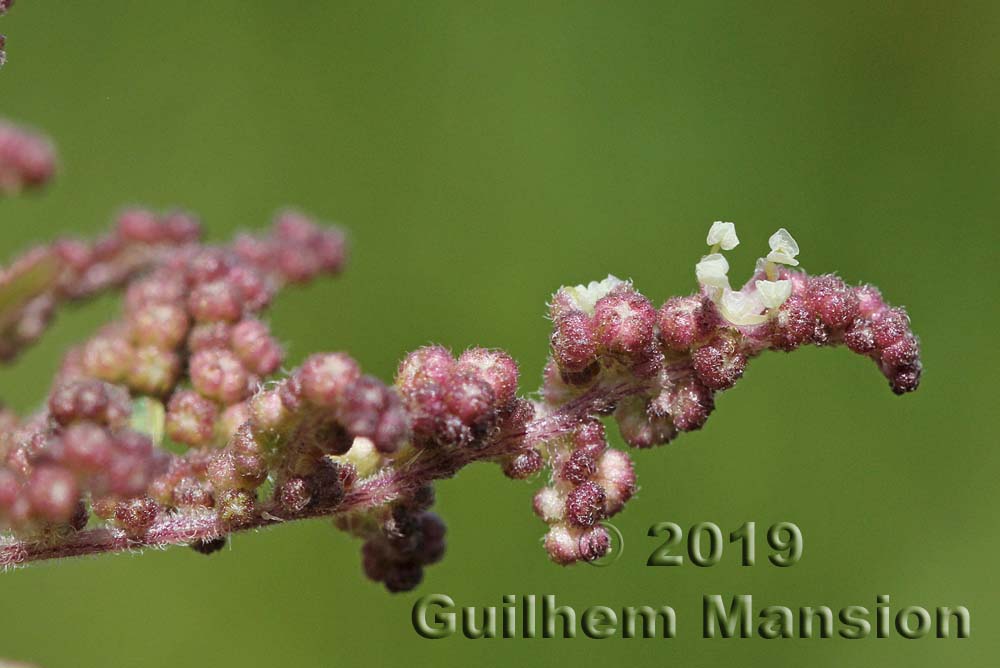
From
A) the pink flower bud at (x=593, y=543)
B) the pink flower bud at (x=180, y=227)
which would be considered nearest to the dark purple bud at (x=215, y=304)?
the pink flower bud at (x=180, y=227)

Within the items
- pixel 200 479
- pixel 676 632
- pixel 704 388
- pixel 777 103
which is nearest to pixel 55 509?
pixel 200 479

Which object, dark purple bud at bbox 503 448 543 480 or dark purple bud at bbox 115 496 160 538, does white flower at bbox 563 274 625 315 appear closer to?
dark purple bud at bbox 503 448 543 480

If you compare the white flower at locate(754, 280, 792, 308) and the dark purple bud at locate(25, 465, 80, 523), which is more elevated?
the white flower at locate(754, 280, 792, 308)

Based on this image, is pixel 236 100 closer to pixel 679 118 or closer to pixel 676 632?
pixel 679 118

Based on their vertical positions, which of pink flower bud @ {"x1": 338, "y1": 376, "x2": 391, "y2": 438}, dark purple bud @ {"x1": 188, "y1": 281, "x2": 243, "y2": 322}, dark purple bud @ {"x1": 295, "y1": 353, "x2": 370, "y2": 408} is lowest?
pink flower bud @ {"x1": 338, "y1": 376, "x2": 391, "y2": 438}

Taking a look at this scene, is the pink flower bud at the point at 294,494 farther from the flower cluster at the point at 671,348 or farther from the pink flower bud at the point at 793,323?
the pink flower bud at the point at 793,323

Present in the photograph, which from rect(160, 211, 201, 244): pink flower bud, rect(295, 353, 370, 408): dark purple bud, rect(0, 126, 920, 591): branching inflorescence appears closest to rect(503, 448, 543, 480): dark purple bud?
rect(0, 126, 920, 591): branching inflorescence

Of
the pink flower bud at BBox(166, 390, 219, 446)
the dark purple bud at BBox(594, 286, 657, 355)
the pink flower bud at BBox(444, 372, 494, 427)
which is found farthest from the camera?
the pink flower bud at BBox(166, 390, 219, 446)
